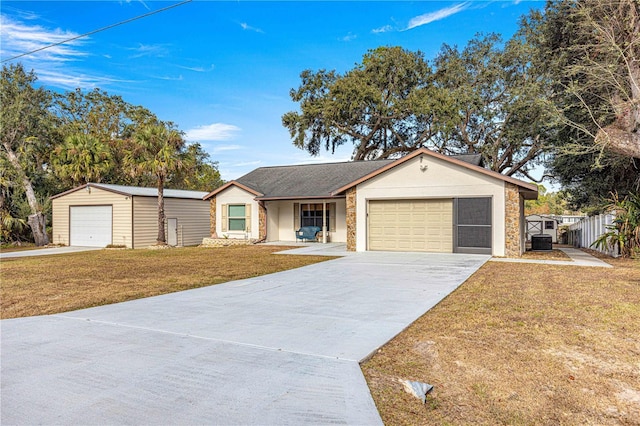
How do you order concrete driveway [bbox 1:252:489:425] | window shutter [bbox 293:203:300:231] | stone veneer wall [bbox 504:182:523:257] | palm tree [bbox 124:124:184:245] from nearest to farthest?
concrete driveway [bbox 1:252:489:425] < stone veneer wall [bbox 504:182:523:257] < palm tree [bbox 124:124:184:245] < window shutter [bbox 293:203:300:231]

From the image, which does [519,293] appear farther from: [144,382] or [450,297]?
[144,382]

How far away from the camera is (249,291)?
766 cm

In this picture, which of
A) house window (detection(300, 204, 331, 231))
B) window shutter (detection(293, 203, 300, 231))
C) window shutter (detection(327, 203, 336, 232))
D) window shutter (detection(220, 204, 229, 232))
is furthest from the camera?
window shutter (detection(220, 204, 229, 232))

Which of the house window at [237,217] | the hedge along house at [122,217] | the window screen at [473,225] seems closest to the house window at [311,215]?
the house window at [237,217]

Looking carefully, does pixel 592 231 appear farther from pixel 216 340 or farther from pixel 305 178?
pixel 216 340

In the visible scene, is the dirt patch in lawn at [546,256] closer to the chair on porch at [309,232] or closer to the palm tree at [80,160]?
the chair on porch at [309,232]

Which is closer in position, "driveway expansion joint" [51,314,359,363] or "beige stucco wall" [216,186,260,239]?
"driveway expansion joint" [51,314,359,363]

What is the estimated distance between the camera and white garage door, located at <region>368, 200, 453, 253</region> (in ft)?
48.8

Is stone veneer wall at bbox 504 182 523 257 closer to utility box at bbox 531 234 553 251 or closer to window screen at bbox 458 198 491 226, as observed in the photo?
window screen at bbox 458 198 491 226

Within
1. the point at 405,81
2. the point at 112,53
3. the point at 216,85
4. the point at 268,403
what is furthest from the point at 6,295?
the point at 405,81

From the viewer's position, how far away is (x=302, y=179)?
2142cm

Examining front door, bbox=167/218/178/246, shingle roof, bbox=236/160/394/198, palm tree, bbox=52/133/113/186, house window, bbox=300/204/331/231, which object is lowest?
front door, bbox=167/218/178/246

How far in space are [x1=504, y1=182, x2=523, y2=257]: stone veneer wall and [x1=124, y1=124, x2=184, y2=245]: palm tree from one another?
48.3 ft

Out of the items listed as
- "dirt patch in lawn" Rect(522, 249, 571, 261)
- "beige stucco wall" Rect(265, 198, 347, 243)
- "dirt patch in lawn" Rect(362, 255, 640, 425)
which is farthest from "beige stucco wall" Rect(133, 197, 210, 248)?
"dirt patch in lawn" Rect(362, 255, 640, 425)
